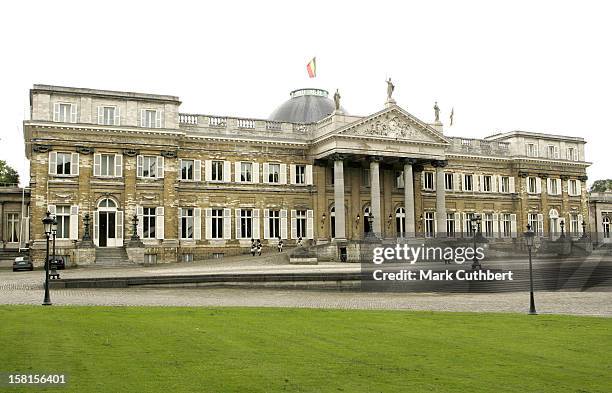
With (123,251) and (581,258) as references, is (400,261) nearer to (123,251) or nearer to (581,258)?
(581,258)

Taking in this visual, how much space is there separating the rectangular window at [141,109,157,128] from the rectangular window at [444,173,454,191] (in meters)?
28.9

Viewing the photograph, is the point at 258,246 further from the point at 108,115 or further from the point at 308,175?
the point at 108,115

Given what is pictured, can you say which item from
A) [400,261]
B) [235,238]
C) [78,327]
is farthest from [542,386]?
[235,238]

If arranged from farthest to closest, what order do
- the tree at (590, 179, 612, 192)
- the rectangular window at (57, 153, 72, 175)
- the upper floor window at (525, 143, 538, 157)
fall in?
the tree at (590, 179, 612, 192), the upper floor window at (525, 143, 538, 157), the rectangular window at (57, 153, 72, 175)

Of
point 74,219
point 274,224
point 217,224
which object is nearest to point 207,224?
point 217,224

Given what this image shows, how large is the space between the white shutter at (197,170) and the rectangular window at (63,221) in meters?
10.2

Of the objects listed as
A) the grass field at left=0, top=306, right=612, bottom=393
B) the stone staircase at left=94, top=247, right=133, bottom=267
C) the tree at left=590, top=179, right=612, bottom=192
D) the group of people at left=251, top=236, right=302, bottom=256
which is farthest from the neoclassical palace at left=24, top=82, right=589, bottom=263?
the tree at left=590, top=179, right=612, bottom=192

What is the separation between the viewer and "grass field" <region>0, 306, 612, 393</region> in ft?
31.8

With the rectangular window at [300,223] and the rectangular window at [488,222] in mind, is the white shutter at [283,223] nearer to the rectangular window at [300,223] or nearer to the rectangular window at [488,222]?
the rectangular window at [300,223]

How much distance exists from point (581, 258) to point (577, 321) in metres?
18.7

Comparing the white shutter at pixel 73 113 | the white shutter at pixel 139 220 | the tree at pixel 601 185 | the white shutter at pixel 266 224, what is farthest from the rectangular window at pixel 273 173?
the tree at pixel 601 185

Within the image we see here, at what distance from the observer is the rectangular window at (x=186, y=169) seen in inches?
2031

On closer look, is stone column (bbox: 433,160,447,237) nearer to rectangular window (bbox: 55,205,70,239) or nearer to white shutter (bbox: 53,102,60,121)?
rectangular window (bbox: 55,205,70,239)

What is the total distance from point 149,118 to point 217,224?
10080mm
